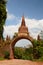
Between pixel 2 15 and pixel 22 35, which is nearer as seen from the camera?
pixel 22 35

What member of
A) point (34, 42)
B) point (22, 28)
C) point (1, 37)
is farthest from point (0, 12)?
point (34, 42)

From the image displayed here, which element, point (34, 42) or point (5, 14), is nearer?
A: point (34, 42)

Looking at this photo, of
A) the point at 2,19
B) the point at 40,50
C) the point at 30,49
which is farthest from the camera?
the point at 2,19

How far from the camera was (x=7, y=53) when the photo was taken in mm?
31172

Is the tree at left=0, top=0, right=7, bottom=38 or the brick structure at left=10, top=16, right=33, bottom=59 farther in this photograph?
the tree at left=0, top=0, right=7, bottom=38

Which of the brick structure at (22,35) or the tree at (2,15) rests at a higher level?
the tree at (2,15)

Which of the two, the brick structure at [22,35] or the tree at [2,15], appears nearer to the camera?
the brick structure at [22,35]

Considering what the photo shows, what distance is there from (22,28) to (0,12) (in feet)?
24.7

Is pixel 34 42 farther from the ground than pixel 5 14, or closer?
closer

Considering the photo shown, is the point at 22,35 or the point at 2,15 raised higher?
the point at 2,15

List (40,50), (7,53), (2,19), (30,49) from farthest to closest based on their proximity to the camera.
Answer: (2,19), (30,49), (7,53), (40,50)

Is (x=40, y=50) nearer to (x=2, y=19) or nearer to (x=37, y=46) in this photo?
(x=37, y=46)

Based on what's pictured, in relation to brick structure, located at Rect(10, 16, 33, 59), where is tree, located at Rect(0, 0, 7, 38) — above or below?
above

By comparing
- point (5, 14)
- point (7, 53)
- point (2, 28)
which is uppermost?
point (5, 14)
